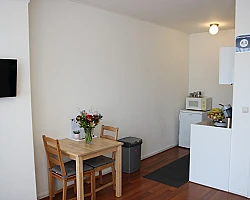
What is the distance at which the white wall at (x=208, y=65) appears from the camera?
5562mm

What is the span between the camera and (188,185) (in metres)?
3.70

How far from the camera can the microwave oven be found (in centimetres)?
555

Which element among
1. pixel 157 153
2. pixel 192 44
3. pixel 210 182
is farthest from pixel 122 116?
pixel 192 44

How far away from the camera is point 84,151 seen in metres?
2.92

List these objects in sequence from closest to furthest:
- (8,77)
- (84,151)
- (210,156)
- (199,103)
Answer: (8,77)
(84,151)
(210,156)
(199,103)

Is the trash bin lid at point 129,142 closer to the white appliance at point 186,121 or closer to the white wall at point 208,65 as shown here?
the white appliance at point 186,121

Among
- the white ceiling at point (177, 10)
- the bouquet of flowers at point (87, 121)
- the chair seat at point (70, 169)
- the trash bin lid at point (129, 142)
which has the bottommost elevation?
the chair seat at point (70, 169)

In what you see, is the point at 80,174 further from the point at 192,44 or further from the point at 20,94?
the point at 192,44

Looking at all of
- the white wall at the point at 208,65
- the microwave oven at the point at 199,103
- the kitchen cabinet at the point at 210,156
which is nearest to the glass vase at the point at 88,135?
the kitchen cabinet at the point at 210,156

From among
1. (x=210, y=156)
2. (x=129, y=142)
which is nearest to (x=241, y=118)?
(x=210, y=156)

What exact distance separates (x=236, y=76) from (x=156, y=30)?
7.24ft

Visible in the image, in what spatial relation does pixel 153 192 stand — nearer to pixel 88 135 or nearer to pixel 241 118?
pixel 88 135

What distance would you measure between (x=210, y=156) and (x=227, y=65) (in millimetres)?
1373

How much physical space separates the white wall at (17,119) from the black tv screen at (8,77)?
0.10 metres
